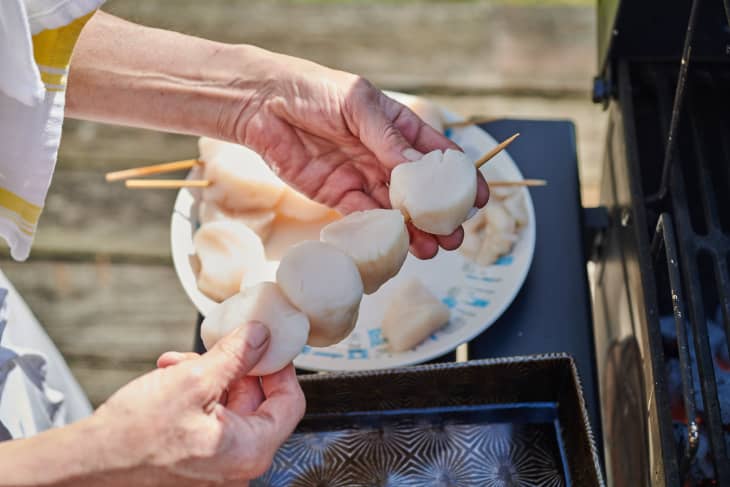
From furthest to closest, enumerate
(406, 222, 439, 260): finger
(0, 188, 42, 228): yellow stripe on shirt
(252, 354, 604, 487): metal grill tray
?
1. (406, 222, 439, 260): finger
2. (0, 188, 42, 228): yellow stripe on shirt
3. (252, 354, 604, 487): metal grill tray

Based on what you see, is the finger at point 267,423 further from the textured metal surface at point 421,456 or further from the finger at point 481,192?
the finger at point 481,192

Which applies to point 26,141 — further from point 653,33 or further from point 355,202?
point 653,33

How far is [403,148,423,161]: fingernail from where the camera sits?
1.17m

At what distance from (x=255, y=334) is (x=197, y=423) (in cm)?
14

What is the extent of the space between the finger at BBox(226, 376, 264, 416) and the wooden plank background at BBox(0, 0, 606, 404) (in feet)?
4.41

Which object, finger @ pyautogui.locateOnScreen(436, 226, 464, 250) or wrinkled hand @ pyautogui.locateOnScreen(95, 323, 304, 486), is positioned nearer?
wrinkled hand @ pyautogui.locateOnScreen(95, 323, 304, 486)

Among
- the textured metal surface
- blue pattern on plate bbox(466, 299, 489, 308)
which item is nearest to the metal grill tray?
the textured metal surface

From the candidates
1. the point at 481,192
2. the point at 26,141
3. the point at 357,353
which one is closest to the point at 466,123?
the point at 481,192

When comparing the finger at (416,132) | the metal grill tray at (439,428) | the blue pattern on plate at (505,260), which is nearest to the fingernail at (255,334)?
the metal grill tray at (439,428)

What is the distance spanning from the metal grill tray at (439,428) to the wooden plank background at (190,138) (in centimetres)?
132

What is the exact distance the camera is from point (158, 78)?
128 cm

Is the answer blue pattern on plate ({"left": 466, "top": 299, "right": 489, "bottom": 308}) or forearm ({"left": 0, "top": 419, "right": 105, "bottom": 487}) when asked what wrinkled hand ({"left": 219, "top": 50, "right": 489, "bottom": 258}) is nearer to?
blue pattern on plate ({"left": 466, "top": 299, "right": 489, "bottom": 308})

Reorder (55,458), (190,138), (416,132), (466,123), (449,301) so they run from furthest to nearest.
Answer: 1. (190,138)
2. (466,123)
3. (449,301)
4. (416,132)
5. (55,458)

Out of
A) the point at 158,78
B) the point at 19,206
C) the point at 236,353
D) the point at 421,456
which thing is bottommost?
the point at 421,456
